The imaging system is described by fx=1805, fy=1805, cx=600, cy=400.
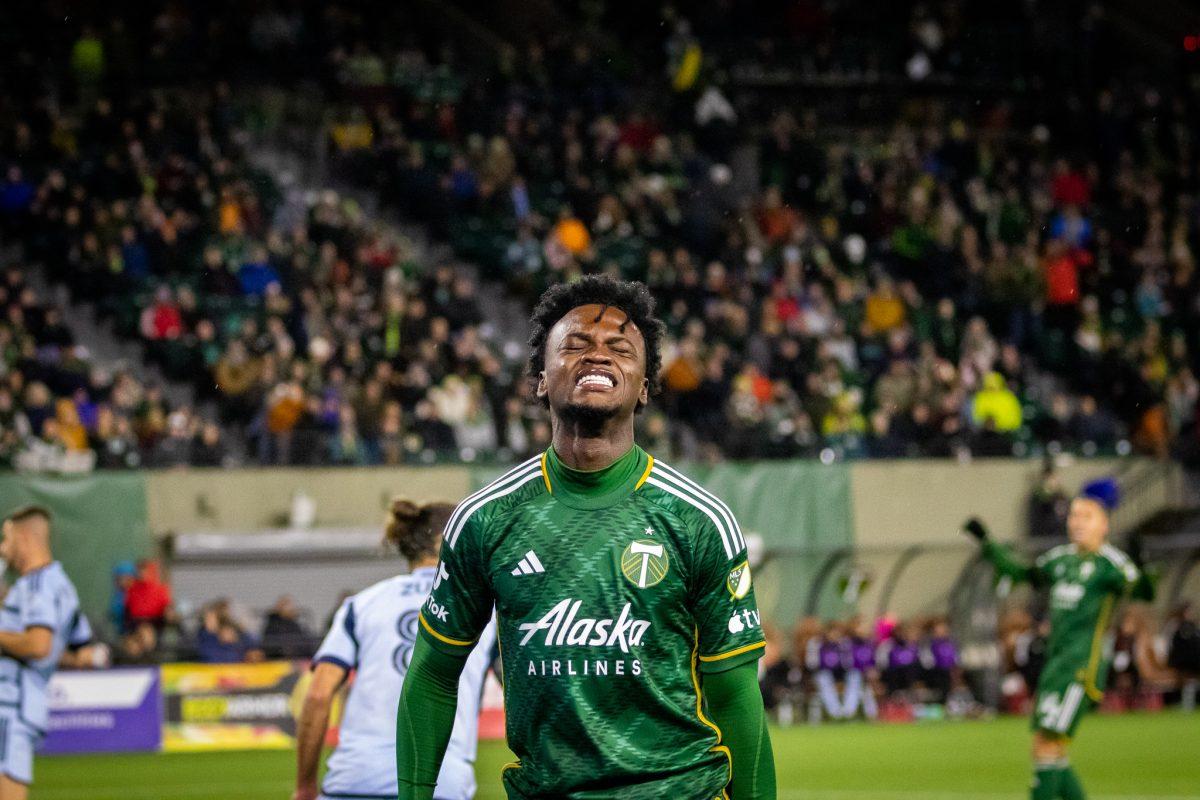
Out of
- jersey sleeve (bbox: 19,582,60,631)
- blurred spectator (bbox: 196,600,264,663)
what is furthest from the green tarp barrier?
jersey sleeve (bbox: 19,582,60,631)

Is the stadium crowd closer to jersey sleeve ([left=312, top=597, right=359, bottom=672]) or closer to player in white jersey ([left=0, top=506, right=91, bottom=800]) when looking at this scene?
player in white jersey ([left=0, top=506, right=91, bottom=800])

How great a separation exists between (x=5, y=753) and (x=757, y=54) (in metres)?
26.7

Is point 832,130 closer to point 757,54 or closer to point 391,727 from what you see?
point 757,54

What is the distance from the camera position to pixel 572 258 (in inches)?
1040

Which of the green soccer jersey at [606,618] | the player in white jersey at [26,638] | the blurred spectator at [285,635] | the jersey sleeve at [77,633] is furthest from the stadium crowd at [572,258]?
the green soccer jersey at [606,618]

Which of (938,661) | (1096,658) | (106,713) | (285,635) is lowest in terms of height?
(106,713)

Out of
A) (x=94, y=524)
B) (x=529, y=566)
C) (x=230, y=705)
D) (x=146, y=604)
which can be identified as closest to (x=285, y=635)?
(x=230, y=705)

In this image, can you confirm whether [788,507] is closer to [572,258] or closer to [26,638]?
[572,258]

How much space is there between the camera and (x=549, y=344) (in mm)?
4629

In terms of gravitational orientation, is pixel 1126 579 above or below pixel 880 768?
above

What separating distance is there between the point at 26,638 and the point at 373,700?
11.2 feet

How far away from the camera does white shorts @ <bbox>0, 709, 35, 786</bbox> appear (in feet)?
31.5

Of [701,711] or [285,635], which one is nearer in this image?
[701,711]

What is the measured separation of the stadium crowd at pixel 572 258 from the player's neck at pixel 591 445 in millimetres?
18081
